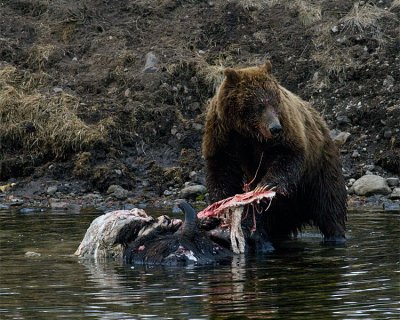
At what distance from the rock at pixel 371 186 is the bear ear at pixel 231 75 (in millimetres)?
4974

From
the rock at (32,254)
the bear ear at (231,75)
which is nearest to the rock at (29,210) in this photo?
the rock at (32,254)

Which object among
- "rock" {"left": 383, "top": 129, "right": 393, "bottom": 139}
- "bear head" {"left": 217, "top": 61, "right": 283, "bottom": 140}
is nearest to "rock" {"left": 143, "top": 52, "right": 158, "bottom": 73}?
"rock" {"left": 383, "top": 129, "right": 393, "bottom": 139}

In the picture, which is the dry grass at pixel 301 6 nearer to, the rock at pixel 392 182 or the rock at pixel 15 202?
the rock at pixel 392 182

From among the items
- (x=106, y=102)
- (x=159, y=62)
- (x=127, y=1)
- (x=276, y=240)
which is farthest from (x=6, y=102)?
(x=276, y=240)

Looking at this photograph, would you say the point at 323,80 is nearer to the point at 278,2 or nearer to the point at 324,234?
the point at 278,2

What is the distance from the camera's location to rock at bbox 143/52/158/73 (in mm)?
18859

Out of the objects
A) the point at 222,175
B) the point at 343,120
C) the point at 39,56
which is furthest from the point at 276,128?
the point at 39,56

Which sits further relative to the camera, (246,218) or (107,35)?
(107,35)

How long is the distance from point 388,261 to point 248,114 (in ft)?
6.88

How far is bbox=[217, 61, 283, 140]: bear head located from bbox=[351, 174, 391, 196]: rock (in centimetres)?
477

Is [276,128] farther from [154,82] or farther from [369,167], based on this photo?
[154,82]

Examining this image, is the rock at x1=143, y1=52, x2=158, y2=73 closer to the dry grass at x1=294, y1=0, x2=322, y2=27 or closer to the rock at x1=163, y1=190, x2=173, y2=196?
the dry grass at x1=294, y1=0, x2=322, y2=27

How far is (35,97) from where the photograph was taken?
17.8m

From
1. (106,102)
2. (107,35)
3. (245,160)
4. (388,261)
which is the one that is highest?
(107,35)
